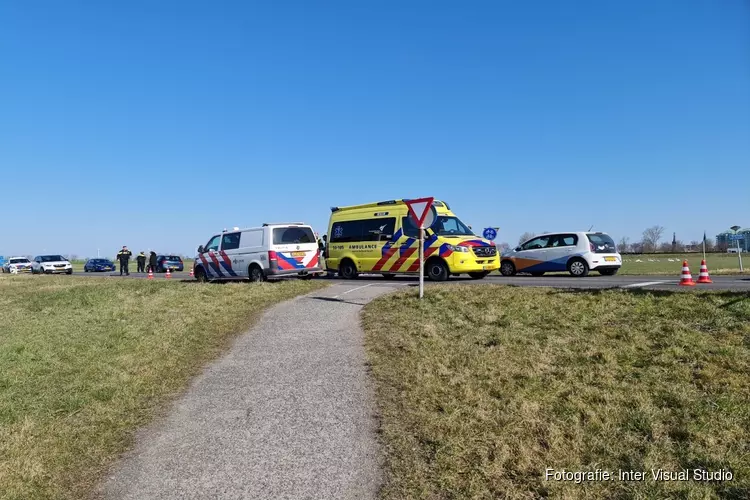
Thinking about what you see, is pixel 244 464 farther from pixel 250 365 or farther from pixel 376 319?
pixel 376 319

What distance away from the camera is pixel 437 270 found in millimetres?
17484

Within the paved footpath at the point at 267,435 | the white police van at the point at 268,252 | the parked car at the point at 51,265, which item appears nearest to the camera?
the paved footpath at the point at 267,435

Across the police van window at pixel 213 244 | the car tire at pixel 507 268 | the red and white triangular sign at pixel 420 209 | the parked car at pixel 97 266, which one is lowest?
the car tire at pixel 507 268

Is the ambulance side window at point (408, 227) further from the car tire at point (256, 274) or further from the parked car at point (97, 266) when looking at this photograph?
the parked car at point (97, 266)

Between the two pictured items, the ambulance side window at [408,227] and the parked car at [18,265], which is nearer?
the ambulance side window at [408,227]

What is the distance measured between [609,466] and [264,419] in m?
3.27

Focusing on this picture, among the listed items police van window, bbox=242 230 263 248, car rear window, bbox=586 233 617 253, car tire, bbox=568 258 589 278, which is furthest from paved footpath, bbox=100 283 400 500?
car rear window, bbox=586 233 617 253

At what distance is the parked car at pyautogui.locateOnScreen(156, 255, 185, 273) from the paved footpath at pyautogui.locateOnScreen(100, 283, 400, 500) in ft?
128

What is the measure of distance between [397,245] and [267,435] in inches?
523

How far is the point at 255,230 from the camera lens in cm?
1847

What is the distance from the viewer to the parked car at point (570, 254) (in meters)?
19.5

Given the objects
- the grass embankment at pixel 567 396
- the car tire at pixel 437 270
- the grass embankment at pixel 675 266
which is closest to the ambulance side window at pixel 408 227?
the car tire at pixel 437 270

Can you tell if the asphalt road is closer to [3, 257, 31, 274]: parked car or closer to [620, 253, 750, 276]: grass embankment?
[620, 253, 750, 276]: grass embankment

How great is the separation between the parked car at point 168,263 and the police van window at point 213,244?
26.5 meters
